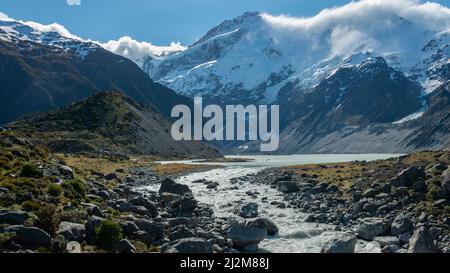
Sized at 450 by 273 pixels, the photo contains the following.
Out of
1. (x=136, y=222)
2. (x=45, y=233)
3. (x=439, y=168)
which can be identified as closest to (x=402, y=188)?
(x=439, y=168)

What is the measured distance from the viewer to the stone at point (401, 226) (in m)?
37.3

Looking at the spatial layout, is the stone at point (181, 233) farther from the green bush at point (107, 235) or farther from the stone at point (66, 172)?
the stone at point (66, 172)

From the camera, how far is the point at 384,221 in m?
40.0

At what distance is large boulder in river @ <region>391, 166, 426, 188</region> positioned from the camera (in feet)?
165

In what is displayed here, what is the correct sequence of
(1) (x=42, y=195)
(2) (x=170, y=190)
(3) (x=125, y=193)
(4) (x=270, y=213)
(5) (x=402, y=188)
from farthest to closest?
(2) (x=170, y=190) → (3) (x=125, y=193) → (4) (x=270, y=213) → (5) (x=402, y=188) → (1) (x=42, y=195)

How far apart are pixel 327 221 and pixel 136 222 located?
18412 millimetres

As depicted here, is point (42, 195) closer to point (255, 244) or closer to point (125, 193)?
point (255, 244)

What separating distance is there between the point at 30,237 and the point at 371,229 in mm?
24151

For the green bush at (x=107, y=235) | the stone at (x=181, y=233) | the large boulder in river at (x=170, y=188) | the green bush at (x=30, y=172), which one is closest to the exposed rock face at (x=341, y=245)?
the stone at (x=181, y=233)

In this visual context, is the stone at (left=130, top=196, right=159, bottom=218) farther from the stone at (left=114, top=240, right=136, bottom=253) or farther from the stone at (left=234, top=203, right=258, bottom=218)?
the stone at (left=114, top=240, right=136, bottom=253)

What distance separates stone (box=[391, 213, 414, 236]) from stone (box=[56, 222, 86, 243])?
22046 millimetres

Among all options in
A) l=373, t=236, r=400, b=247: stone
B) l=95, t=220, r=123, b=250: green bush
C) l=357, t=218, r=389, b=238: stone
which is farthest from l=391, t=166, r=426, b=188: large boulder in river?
l=95, t=220, r=123, b=250: green bush

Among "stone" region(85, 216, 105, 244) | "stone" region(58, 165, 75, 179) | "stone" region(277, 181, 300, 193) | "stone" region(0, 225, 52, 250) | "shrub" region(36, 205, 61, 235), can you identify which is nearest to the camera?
"stone" region(0, 225, 52, 250)

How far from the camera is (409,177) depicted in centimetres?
5103
